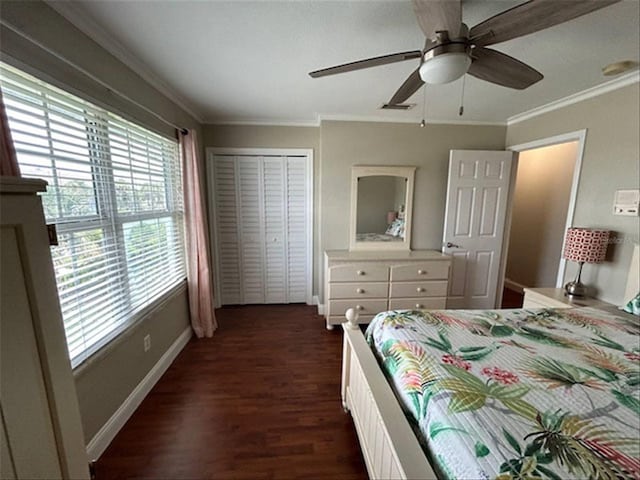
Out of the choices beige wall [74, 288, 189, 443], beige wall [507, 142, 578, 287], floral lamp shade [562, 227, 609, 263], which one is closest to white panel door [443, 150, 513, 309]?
beige wall [507, 142, 578, 287]

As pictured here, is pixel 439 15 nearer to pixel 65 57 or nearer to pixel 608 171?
pixel 65 57

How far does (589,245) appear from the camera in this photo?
6.85 feet

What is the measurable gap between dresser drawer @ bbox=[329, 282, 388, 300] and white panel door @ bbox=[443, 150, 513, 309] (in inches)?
38.8

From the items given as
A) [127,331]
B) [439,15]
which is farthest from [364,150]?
[127,331]

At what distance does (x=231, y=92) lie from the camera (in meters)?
2.39

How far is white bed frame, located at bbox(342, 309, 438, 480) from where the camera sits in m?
0.87

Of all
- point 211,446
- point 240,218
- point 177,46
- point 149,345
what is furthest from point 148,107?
point 211,446

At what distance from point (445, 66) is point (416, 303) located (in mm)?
2403

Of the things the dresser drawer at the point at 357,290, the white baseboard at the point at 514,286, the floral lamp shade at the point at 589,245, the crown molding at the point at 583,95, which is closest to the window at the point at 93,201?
the dresser drawer at the point at 357,290

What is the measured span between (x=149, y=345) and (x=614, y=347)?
2.90 metres

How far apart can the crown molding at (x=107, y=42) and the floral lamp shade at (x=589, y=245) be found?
3.56 meters

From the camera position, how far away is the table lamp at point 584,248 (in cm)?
207

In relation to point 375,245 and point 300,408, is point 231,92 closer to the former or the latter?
point 375,245

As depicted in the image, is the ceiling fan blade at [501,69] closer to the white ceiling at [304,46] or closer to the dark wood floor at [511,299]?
the white ceiling at [304,46]
